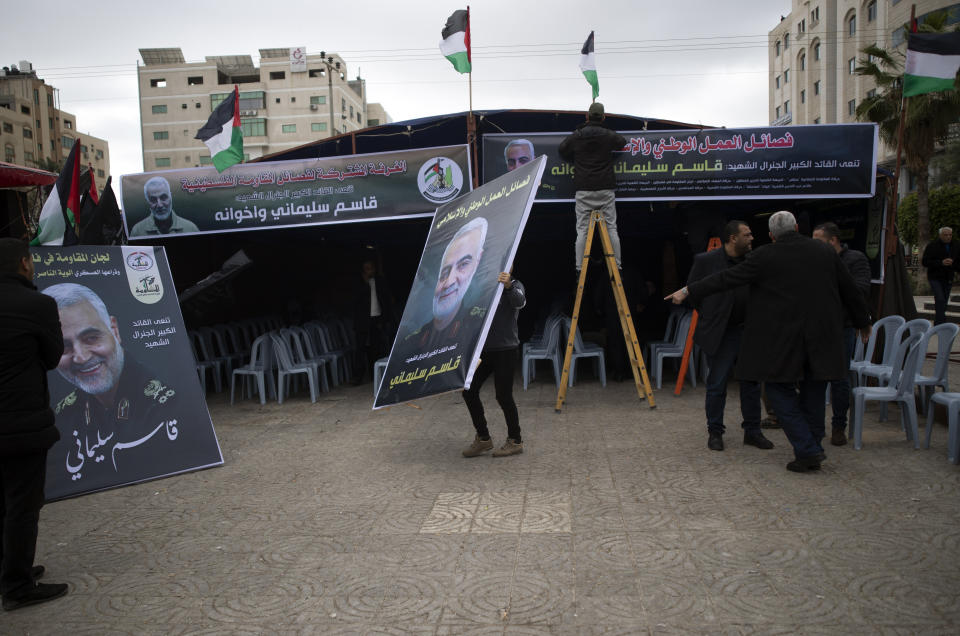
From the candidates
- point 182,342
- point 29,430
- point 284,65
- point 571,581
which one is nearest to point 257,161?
point 182,342

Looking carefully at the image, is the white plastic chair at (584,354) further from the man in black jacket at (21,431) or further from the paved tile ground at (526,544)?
the man in black jacket at (21,431)

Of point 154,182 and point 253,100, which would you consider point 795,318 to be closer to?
point 154,182

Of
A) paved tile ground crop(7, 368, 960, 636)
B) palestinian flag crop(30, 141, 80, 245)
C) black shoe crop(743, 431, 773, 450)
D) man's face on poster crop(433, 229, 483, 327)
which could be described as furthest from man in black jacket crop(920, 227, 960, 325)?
palestinian flag crop(30, 141, 80, 245)

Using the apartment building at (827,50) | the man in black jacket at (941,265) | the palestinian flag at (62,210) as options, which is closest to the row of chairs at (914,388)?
the man in black jacket at (941,265)

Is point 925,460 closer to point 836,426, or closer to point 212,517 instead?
point 836,426

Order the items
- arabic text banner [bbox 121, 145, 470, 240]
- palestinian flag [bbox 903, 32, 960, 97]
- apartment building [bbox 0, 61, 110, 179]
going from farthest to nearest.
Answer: apartment building [bbox 0, 61, 110, 179] → arabic text banner [bbox 121, 145, 470, 240] → palestinian flag [bbox 903, 32, 960, 97]

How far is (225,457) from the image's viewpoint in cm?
564

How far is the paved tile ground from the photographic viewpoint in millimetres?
2766

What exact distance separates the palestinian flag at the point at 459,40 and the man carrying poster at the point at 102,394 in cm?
461

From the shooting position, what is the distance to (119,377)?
489 centimetres

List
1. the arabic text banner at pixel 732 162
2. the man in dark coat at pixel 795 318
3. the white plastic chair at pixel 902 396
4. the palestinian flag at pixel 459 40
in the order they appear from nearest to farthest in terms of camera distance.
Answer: the man in dark coat at pixel 795 318 → the white plastic chair at pixel 902 396 → the arabic text banner at pixel 732 162 → the palestinian flag at pixel 459 40

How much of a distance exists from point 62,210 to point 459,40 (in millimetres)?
4452

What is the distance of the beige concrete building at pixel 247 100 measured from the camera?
67688mm

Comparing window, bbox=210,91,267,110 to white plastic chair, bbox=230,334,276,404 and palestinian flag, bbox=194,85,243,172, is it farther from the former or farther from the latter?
white plastic chair, bbox=230,334,276,404
